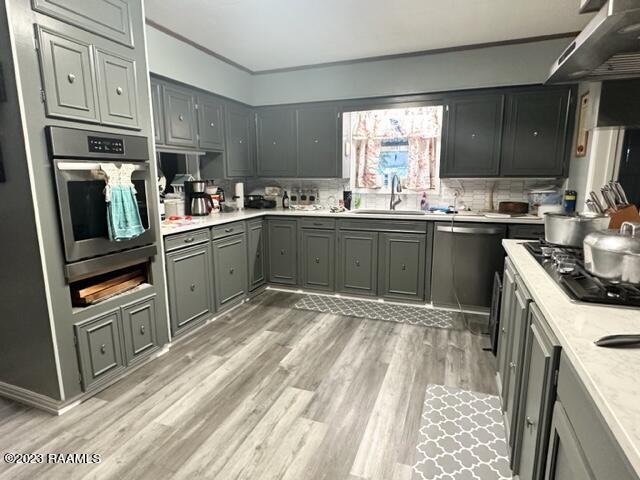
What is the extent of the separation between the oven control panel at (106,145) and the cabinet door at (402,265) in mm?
2487

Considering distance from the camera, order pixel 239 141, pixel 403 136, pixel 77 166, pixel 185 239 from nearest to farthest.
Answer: pixel 77 166
pixel 185 239
pixel 403 136
pixel 239 141

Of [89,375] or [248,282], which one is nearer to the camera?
[89,375]

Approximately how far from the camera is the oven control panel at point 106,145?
213cm

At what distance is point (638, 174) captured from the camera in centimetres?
254

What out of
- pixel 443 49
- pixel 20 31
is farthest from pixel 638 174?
pixel 20 31

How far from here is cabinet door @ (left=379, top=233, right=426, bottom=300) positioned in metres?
3.68

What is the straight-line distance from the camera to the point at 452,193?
13.4 ft

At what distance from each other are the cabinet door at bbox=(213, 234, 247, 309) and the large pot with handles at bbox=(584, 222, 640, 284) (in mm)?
2849

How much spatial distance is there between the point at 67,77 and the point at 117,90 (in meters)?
0.32

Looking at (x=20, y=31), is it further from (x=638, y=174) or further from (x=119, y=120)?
(x=638, y=174)

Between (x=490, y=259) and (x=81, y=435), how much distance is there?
3.40 m

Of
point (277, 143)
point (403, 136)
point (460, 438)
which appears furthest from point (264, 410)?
point (403, 136)

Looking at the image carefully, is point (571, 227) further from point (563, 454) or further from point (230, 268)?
point (230, 268)

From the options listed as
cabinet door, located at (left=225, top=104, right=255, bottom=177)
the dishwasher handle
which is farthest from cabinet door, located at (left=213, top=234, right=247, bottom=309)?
the dishwasher handle
